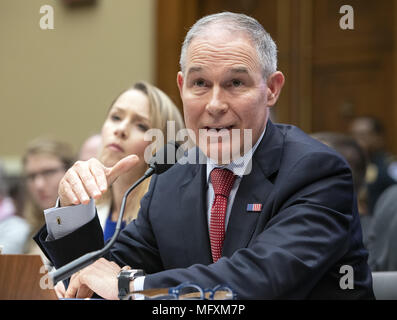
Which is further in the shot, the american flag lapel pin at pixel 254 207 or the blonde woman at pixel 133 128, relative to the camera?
the blonde woman at pixel 133 128

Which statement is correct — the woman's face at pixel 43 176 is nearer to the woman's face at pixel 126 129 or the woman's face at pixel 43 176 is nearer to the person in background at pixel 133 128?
the person in background at pixel 133 128

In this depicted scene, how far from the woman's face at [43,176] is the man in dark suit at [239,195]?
1.96 metres

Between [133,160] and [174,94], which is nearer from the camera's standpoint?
[133,160]

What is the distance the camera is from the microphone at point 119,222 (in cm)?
150

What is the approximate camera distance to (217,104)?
191 centimetres

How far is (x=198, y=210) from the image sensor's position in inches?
80.3

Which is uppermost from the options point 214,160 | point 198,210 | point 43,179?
point 214,160

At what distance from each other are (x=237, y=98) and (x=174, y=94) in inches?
127

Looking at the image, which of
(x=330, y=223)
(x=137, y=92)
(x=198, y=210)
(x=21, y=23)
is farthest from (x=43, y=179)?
(x=330, y=223)

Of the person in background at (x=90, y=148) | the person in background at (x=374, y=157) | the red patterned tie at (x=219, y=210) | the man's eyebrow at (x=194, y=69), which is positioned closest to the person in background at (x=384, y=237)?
the person in background at (x=374, y=157)

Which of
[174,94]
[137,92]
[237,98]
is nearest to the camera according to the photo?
[237,98]

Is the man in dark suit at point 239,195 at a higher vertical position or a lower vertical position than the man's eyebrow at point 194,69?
lower

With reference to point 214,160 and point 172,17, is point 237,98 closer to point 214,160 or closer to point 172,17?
point 214,160

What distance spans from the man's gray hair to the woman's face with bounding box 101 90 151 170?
738 mm
